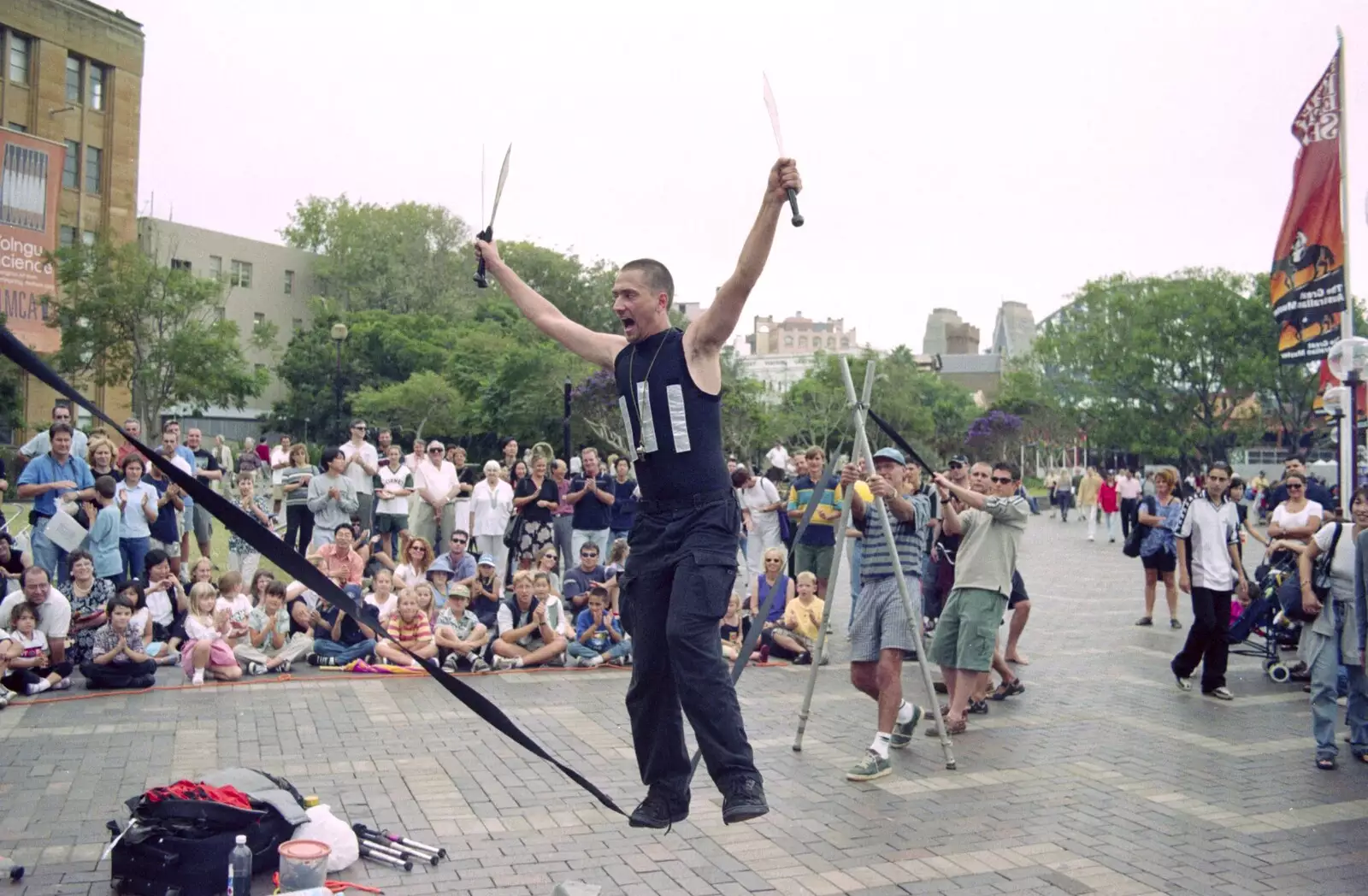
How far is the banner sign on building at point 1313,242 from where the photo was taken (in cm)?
1383

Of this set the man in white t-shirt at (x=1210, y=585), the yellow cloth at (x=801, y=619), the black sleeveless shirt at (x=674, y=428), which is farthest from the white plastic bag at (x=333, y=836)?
the man in white t-shirt at (x=1210, y=585)

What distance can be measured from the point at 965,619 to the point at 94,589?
750cm

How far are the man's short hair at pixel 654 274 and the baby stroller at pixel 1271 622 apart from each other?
8.52 metres

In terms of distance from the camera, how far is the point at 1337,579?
789 centimetres

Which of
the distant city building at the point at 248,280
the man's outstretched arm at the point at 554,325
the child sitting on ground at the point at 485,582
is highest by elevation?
the distant city building at the point at 248,280

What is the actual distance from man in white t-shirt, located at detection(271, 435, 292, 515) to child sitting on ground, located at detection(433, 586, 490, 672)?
13.9ft

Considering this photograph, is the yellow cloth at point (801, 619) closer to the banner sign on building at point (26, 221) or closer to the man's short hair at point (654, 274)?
the man's short hair at point (654, 274)

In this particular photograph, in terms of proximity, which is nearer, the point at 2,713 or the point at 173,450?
the point at 2,713

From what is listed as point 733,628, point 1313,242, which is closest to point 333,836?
point 733,628

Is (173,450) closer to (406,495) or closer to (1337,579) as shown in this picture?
(406,495)

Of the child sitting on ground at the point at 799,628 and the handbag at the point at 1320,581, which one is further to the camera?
the child sitting on ground at the point at 799,628

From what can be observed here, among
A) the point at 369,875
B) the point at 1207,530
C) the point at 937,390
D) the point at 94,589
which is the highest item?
the point at 937,390

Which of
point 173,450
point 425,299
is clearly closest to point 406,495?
point 173,450

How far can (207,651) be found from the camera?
32.5ft
